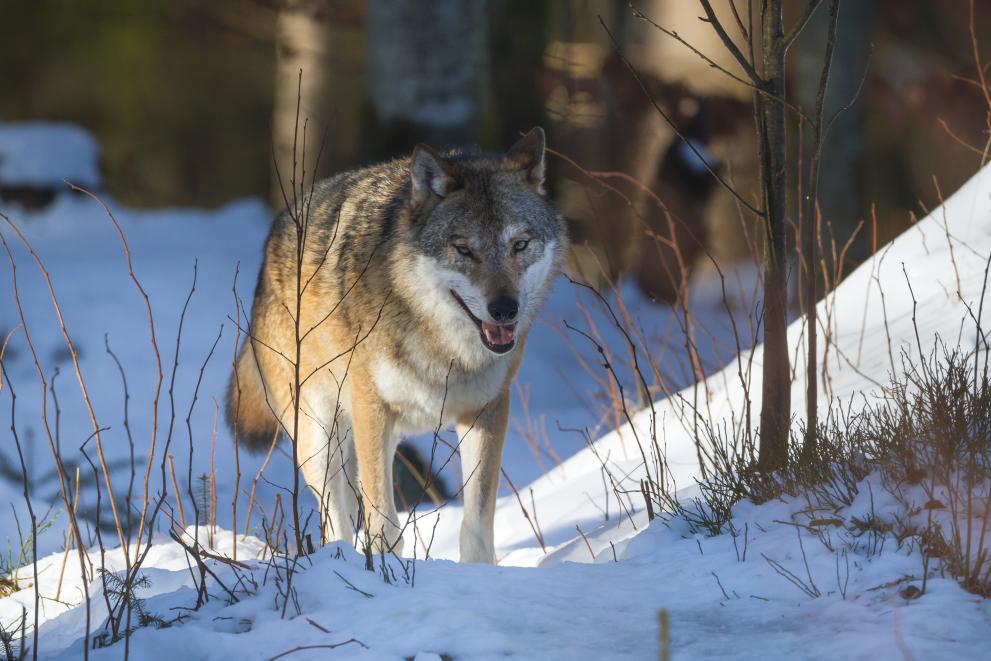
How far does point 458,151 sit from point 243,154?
692 centimetres

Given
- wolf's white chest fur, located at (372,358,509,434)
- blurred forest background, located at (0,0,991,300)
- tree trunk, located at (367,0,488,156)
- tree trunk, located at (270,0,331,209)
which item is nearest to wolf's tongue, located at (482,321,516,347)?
wolf's white chest fur, located at (372,358,509,434)

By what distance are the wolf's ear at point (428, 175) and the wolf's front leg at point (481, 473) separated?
0.94 metres

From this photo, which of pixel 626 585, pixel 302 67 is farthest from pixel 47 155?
pixel 626 585

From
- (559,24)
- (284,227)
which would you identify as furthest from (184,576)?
(559,24)

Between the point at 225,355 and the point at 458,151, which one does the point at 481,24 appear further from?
the point at 458,151

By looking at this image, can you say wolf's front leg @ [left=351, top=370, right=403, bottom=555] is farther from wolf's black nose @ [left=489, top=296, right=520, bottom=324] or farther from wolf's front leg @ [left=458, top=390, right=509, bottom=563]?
wolf's black nose @ [left=489, top=296, right=520, bottom=324]

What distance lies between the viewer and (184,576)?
12.0 feet

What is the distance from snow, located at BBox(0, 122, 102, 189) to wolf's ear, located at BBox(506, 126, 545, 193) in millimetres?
7047

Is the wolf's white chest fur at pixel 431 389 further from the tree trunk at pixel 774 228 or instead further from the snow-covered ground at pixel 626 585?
the tree trunk at pixel 774 228

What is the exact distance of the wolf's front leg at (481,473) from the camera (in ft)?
15.0

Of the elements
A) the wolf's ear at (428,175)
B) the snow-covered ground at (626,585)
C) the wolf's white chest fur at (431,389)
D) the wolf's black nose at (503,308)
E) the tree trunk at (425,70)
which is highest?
the tree trunk at (425,70)

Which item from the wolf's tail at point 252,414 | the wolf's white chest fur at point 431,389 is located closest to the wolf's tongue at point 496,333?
the wolf's white chest fur at point 431,389

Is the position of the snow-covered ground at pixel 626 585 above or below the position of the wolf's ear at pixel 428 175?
below

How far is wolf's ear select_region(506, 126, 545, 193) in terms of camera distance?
4.73 m
